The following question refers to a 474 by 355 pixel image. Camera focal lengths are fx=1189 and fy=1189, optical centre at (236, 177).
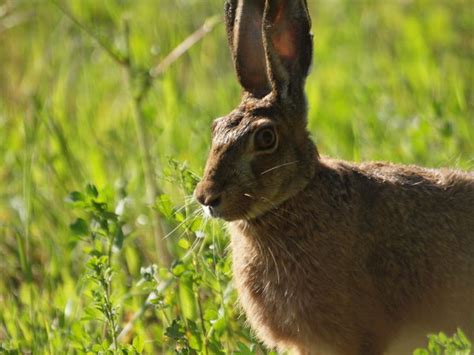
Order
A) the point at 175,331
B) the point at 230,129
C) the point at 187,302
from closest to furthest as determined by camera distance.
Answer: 1. the point at 175,331
2. the point at 230,129
3. the point at 187,302

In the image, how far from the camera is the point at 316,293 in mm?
4727

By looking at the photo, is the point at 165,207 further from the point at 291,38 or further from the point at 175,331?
the point at 291,38

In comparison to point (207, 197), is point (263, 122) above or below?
above

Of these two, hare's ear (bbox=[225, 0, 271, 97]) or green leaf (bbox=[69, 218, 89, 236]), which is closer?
green leaf (bbox=[69, 218, 89, 236])

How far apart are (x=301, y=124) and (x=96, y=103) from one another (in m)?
2.68

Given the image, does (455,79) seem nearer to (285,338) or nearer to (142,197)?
(142,197)

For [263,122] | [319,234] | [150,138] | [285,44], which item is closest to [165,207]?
[263,122]

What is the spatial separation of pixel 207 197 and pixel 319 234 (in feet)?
1.90

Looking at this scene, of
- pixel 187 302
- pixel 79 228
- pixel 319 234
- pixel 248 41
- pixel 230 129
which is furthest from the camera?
pixel 187 302

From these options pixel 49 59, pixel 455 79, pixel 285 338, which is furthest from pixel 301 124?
pixel 49 59

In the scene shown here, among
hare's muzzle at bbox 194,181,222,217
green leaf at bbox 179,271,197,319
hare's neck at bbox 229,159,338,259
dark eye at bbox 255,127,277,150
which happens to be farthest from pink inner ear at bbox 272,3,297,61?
green leaf at bbox 179,271,197,319

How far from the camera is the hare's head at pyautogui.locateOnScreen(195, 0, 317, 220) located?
15.1 feet

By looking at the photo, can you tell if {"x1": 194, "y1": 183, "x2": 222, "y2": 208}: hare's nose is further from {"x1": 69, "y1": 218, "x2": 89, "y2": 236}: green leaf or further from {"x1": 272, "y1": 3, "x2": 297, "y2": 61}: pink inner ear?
{"x1": 272, "y1": 3, "x2": 297, "y2": 61}: pink inner ear

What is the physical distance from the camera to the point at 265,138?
473 cm
